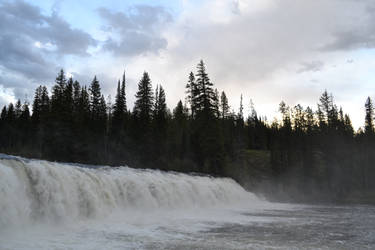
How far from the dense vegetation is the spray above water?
1894cm

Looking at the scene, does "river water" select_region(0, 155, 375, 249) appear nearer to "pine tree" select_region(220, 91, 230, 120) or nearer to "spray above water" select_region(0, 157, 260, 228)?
"spray above water" select_region(0, 157, 260, 228)

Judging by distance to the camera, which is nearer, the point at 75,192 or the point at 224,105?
the point at 75,192

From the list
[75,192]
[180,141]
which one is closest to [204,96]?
[180,141]

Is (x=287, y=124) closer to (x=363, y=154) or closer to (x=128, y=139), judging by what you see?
(x=363, y=154)

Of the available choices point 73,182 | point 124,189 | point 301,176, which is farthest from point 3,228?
point 301,176

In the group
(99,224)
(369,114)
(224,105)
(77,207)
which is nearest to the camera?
(99,224)

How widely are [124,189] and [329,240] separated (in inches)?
441

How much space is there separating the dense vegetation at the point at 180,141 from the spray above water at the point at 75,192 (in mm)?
18944

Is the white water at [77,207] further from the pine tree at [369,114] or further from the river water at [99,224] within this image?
the pine tree at [369,114]

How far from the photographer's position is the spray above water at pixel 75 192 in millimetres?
11188

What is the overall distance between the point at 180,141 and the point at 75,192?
4225cm

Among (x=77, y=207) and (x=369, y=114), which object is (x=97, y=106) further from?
(x=369, y=114)

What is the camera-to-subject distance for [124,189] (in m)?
18.1

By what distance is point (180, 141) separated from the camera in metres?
56.3
